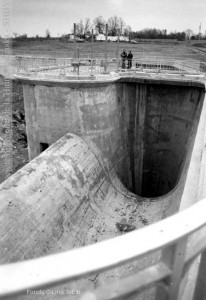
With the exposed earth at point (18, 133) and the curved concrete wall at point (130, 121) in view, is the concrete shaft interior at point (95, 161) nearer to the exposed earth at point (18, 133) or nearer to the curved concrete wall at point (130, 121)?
the curved concrete wall at point (130, 121)

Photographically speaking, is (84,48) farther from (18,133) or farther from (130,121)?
(130,121)

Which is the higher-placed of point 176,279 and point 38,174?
point 176,279

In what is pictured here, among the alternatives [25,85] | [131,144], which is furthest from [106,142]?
[25,85]

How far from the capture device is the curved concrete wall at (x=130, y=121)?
11.5 m

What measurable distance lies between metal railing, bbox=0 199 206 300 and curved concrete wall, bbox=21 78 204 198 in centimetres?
1031

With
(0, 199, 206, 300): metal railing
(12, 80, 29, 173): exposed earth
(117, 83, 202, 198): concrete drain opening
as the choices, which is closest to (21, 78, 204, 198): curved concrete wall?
(117, 83, 202, 198): concrete drain opening

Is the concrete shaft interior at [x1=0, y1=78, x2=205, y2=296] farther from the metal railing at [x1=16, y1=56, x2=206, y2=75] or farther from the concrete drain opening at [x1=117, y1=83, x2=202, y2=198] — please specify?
the metal railing at [x1=16, y1=56, x2=206, y2=75]

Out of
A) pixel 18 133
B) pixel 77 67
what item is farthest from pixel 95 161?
pixel 18 133

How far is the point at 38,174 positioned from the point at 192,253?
26.0 feet

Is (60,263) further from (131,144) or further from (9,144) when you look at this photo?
(9,144)

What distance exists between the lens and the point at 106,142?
41.7ft

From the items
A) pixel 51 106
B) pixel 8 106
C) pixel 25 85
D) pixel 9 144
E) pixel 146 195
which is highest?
pixel 25 85

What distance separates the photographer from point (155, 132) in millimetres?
14836

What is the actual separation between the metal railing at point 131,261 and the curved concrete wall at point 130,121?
10308 millimetres
